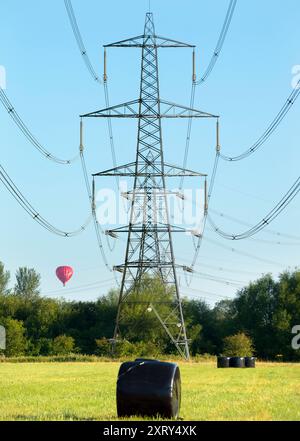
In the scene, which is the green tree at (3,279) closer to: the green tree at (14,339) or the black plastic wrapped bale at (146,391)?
the green tree at (14,339)

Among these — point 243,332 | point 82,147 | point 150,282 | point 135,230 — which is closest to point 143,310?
point 150,282

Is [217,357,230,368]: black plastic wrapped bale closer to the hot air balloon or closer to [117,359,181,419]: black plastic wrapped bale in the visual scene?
[117,359,181,419]: black plastic wrapped bale

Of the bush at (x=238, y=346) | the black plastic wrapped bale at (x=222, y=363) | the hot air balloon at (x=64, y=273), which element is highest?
the hot air balloon at (x=64, y=273)

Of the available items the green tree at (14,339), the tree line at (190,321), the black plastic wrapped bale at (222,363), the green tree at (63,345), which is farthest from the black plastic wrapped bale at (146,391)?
the green tree at (14,339)

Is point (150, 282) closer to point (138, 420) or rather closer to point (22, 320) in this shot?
point (22, 320)

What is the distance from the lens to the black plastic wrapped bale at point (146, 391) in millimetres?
22031

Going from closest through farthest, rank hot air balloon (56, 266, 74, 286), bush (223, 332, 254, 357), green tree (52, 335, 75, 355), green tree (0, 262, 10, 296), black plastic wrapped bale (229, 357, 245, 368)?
black plastic wrapped bale (229, 357, 245, 368) → bush (223, 332, 254, 357) → hot air balloon (56, 266, 74, 286) → green tree (52, 335, 75, 355) → green tree (0, 262, 10, 296)

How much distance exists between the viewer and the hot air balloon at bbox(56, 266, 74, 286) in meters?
112

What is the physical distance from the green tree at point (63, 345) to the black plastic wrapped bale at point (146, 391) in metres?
94.8

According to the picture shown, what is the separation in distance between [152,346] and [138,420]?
78.8 metres

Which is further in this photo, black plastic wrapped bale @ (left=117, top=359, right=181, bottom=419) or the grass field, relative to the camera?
the grass field

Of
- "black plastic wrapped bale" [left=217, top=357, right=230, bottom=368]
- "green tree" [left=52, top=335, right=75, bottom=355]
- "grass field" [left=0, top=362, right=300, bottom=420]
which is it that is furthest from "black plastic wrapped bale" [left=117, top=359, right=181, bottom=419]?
"green tree" [left=52, top=335, right=75, bottom=355]

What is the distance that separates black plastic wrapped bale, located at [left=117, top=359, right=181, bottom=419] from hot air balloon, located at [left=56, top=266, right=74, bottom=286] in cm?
8996
